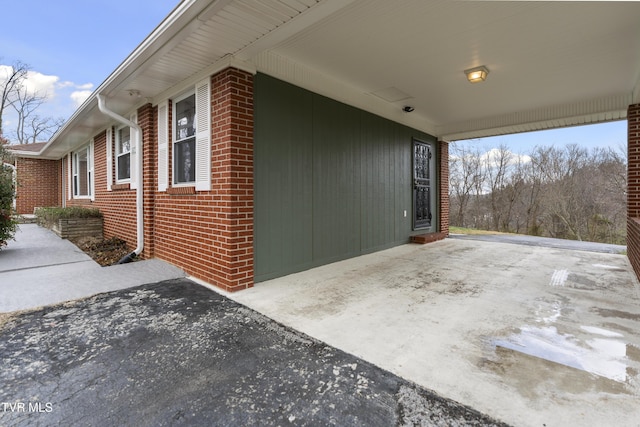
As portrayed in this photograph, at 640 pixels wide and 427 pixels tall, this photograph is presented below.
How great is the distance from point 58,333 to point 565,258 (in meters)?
7.06

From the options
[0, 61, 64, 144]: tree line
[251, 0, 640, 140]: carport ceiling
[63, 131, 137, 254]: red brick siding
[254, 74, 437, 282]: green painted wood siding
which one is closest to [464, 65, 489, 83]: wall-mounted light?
[251, 0, 640, 140]: carport ceiling

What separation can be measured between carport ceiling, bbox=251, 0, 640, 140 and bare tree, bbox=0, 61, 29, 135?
23.9 meters

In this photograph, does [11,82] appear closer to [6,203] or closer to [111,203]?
[6,203]

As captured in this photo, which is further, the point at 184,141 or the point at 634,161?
the point at 634,161

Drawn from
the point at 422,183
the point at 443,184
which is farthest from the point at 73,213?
the point at 443,184

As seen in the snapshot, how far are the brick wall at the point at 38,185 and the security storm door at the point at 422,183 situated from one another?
39.2 ft

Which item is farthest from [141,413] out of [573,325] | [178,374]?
[573,325]

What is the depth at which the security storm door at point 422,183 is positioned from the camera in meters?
7.04

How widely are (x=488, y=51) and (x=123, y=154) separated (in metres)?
6.27

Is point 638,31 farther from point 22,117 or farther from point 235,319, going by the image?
point 22,117

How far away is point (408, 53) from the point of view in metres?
3.68

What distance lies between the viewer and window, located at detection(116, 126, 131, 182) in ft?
18.7

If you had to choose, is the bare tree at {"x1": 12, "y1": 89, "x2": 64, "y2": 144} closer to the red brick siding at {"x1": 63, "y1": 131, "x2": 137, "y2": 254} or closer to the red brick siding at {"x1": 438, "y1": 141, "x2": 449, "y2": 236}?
the red brick siding at {"x1": 63, "y1": 131, "x2": 137, "y2": 254}

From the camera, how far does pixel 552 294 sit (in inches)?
131
